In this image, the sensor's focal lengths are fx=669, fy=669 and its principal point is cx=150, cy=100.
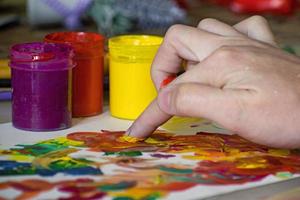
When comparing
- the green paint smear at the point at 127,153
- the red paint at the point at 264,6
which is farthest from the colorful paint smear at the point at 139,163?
Answer: the red paint at the point at 264,6

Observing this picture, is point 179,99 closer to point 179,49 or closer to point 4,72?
point 179,49

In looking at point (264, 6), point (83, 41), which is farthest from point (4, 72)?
point (264, 6)

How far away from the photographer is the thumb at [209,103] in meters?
0.75

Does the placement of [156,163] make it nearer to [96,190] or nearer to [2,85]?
[96,190]

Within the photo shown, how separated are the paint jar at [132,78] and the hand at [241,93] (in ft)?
0.40

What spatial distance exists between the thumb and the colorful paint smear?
0.18ft

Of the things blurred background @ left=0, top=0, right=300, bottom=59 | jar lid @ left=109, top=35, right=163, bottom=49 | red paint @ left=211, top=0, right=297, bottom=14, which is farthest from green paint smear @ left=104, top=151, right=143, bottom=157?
red paint @ left=211, top=0, right=297, bottom=14

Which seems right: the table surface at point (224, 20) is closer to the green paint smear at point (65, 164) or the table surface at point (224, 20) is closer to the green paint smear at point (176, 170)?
the green paint smear at point (176, 170)

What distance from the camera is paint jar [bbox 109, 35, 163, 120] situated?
0.95 m

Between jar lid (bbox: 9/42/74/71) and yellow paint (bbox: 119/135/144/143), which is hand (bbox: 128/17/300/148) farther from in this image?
jar lid (bbox: 9/42/74/71)

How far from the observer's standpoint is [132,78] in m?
0.96

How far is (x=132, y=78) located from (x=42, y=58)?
0.47 ft

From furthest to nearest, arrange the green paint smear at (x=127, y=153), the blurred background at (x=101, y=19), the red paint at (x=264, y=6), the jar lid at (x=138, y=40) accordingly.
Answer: the red paint at (x=264, y=6), the blurred background at (x=101, y=19), the jar lid at (x=138, y=40), the green paint smear at (x=127, y=153)

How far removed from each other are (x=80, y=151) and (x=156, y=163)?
0.10 metres
